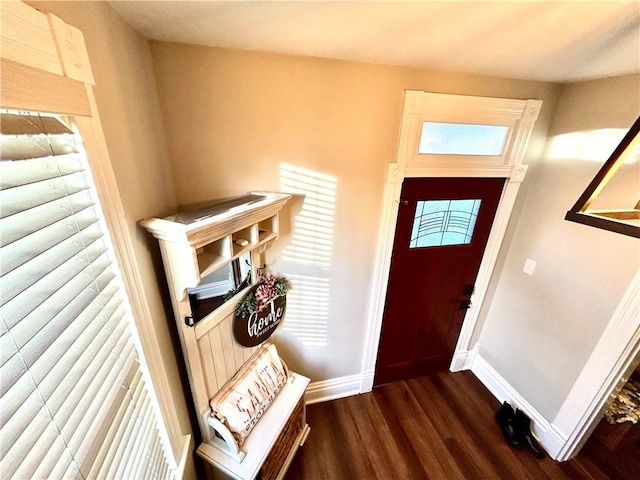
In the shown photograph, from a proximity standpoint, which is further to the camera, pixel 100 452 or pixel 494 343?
pixel 494 343

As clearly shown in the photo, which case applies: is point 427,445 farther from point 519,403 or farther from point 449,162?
point 449,162

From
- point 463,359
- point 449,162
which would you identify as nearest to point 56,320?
point 449,162

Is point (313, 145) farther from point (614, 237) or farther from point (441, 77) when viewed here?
point (614, 237)

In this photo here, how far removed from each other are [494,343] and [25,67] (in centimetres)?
301

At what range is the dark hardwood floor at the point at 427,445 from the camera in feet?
5.61

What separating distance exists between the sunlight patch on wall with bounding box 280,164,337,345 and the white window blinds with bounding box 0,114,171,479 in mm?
893

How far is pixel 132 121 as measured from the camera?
2.86 feet

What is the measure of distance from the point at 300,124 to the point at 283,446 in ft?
6.08

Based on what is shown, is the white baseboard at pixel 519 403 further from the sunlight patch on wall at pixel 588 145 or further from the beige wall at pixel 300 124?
the sunlight patch on wall at pixel 588 145

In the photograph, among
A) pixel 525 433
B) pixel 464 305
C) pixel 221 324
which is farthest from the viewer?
pixel 464 305

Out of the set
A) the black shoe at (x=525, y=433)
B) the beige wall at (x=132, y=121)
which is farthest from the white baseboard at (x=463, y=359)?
the beige wall at (x=132, y=121)

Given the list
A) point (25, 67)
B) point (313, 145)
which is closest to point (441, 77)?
point (313, 145)

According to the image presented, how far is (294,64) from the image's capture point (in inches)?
47.6

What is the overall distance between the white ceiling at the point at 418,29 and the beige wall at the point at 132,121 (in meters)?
0.10
